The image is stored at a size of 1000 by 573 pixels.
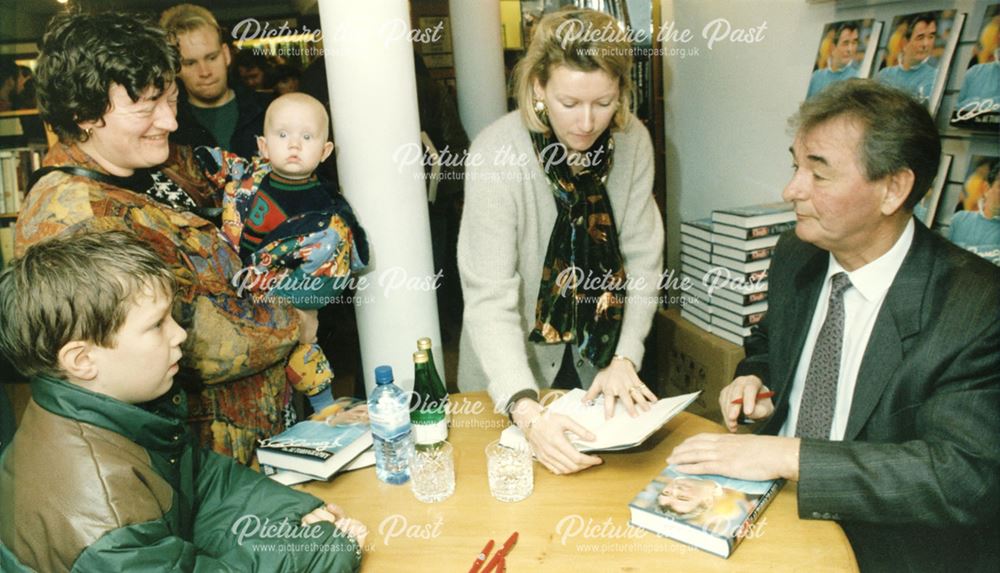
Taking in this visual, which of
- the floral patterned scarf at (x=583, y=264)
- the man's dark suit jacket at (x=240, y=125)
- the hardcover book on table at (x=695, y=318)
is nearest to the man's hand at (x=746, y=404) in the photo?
the floral patterned scarf at (x=583, y=264)

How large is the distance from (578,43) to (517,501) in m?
1.03

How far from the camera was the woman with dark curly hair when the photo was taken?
4.53ft

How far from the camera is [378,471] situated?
1478 mm

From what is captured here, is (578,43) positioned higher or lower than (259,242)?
higher

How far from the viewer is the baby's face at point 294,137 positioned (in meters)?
1.90

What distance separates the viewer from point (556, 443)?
4.67ft

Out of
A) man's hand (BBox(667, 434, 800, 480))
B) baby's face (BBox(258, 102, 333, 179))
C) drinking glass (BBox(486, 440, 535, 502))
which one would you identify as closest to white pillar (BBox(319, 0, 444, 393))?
baby's face (BBox(258, 102, 333, 179))

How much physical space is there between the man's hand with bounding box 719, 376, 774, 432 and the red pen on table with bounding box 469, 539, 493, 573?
2.32 ft

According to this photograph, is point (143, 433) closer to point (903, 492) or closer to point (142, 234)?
point (142, 234)

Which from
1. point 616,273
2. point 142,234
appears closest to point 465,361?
point 616,273

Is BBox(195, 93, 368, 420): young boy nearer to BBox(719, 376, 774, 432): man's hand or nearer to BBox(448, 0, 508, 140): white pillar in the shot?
BBox(719, 376, 774, 432): man's hand

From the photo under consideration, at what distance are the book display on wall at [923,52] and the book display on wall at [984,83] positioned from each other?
64 millimetres

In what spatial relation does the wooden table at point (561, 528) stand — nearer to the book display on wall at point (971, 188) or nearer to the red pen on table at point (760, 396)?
the red pen on table at point (760, 396)

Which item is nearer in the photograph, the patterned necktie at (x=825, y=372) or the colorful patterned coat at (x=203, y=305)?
the colorful patterned coat at (x=203, y=305)
